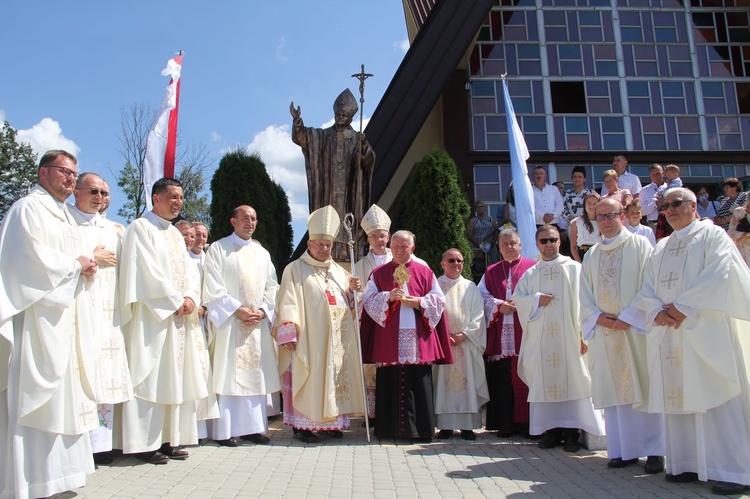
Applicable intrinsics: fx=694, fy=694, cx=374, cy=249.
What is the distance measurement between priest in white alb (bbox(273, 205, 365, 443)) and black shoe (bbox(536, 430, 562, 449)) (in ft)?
5.87

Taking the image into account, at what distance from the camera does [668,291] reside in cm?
529

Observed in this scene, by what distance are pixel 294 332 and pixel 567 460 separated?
280cm

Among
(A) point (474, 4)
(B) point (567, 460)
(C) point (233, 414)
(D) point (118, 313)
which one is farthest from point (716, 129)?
(D) point (118, 313)

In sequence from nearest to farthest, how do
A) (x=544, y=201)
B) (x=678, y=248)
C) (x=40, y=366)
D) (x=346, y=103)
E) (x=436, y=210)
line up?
(x=40, y=366) → (x=678, y=248) → (x=346, y=103) → (x=436, y=210) → (x=544, y=201)

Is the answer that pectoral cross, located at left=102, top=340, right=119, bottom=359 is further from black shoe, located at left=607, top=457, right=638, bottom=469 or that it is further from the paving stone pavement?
black shoe, located at left=607, top=457, right=638, bottom=469

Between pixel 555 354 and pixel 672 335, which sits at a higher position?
pixel 672 335

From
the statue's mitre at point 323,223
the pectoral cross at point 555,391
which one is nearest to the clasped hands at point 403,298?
the statue's mitre at point 323,223

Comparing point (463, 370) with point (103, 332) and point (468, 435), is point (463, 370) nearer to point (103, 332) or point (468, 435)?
point (468, 435)

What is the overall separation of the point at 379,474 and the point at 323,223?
2.80m

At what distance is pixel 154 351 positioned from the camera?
5.80 meters

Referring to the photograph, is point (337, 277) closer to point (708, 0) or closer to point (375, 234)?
point (375, 234)

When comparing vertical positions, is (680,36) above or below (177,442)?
above

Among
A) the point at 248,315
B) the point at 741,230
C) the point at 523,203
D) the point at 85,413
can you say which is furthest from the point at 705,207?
the point at 85,413

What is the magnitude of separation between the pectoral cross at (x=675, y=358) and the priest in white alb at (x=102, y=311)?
4129mm
